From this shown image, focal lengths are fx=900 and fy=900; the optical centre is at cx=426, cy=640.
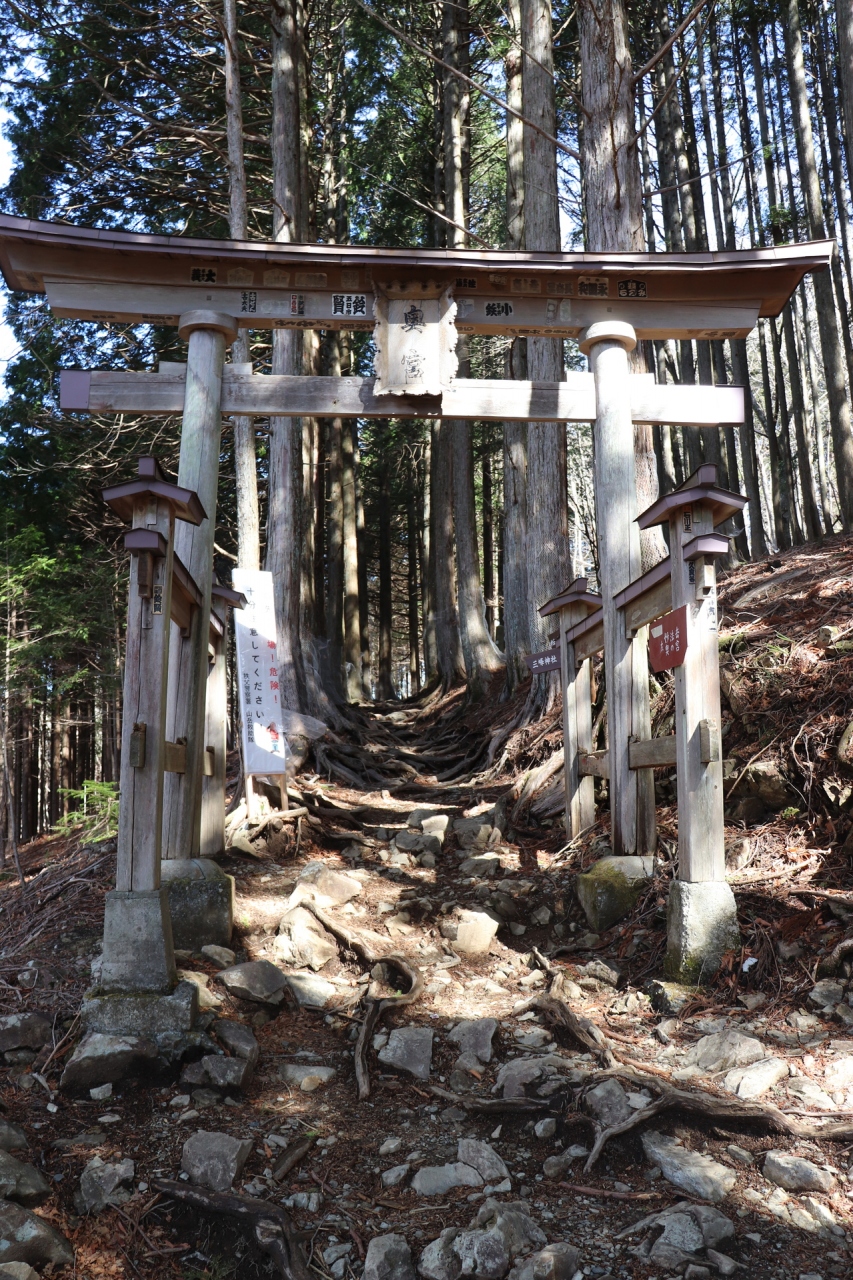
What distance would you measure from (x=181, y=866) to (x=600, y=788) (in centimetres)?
360

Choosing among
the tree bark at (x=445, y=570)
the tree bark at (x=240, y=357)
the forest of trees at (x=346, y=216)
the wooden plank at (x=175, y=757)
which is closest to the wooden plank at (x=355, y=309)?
the forest of trees at (x=346, y=216)

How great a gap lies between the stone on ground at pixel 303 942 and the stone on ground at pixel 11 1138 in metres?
2.07

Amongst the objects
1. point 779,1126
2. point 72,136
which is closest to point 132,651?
point 779,1126

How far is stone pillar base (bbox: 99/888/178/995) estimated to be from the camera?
4.18m

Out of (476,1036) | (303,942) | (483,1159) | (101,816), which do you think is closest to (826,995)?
(476,1036)

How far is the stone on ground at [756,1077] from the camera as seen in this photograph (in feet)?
11.8

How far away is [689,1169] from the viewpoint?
3.15m

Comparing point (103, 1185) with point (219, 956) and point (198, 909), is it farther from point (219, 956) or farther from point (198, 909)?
point (198, 909)

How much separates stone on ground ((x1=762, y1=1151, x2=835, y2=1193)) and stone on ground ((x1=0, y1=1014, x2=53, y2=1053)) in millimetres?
3078

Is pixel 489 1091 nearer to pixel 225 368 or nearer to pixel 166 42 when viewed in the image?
pixel 225 368

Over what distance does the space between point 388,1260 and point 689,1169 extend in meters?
1.10

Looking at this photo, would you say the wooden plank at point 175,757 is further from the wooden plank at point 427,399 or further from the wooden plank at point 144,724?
the wooden plank at point 427,399

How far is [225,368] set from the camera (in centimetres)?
667

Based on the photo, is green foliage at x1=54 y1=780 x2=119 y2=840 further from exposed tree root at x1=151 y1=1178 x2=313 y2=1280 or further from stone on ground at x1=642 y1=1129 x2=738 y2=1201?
stone on ground at x1=642 y1=1129 x2=738 y2=1201
